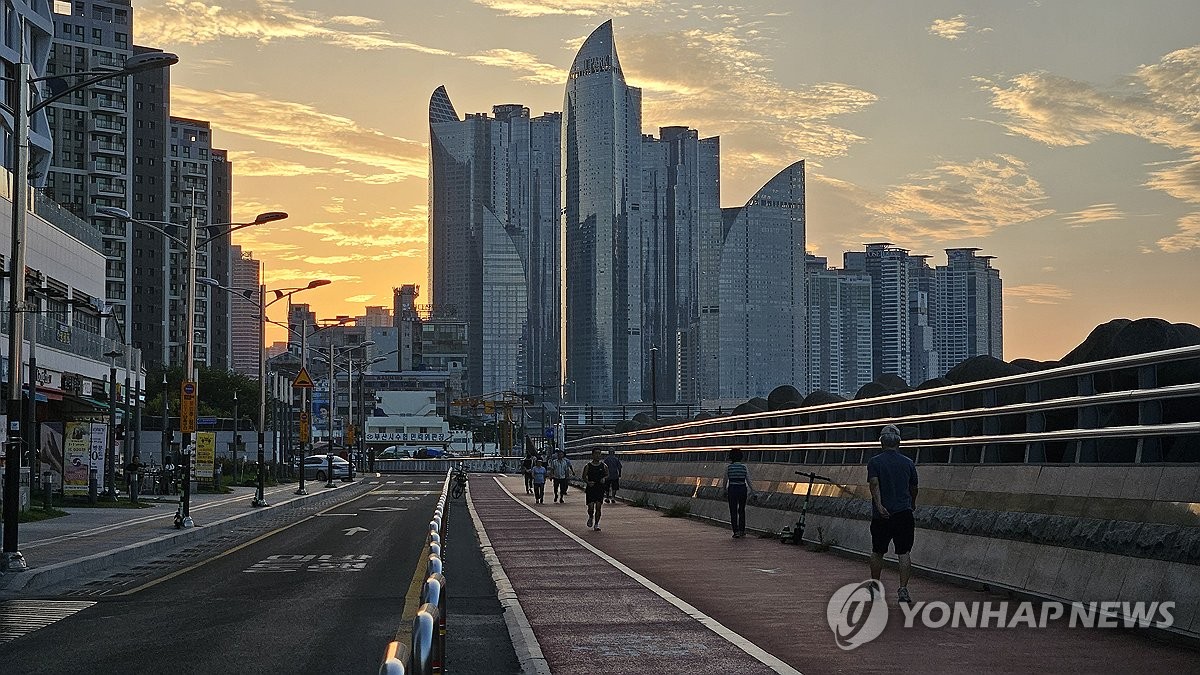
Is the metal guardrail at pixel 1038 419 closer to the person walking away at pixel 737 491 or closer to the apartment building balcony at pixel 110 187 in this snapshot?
the person walking away at pixel 737 491

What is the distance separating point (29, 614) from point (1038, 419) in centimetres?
1117

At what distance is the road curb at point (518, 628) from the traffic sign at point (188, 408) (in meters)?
16.2

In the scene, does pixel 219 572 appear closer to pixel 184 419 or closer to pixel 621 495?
pixel 184 419

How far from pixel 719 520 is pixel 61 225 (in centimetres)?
4805

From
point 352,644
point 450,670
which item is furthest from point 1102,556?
point 352,644

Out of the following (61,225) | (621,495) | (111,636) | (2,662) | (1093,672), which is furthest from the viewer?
(61,225)

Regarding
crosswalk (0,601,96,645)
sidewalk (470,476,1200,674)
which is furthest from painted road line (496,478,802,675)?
crosswalk (0,601,96,645)

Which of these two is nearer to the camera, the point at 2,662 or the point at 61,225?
the point at 2,662

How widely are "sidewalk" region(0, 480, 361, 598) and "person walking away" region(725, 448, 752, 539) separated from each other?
10.4m

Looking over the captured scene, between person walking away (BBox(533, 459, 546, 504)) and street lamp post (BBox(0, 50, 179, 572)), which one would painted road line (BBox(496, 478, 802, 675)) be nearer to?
street lamp post (BBox(0, 50, 179, 572))

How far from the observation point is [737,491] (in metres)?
25.5

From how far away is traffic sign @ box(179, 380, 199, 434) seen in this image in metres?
34.9

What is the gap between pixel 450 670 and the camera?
36.1 ft

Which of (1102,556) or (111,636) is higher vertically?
(1102,556)
